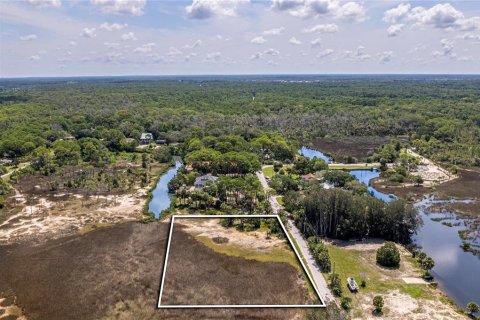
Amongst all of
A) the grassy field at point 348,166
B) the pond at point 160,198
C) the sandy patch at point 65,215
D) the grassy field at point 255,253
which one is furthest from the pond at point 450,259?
the sandy patch at point 65,215

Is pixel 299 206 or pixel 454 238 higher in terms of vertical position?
pixel 299 206

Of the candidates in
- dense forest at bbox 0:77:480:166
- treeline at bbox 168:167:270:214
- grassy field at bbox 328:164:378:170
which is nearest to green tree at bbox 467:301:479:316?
treeline at bbox 168:167:270:214

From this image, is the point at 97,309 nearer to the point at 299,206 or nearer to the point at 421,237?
the point at 299,206

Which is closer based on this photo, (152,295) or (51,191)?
(152,295)

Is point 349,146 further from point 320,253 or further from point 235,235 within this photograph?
point 320,253

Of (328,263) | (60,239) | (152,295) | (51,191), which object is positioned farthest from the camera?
(51,191)

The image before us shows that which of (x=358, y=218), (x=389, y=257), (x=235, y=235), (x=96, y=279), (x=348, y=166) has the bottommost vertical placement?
(x=348, y=166)

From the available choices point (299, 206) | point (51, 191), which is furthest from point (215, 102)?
point (299, 206)

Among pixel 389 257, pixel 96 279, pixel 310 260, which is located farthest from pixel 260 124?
pixel 96 279

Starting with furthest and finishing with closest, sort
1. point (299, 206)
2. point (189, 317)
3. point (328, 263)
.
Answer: point (299, 206), point (328, 263), point (189, 317)
